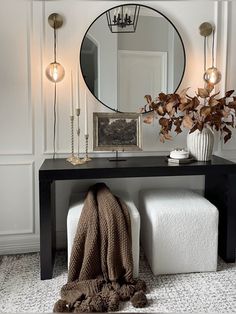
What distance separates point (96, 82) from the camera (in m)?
2.56

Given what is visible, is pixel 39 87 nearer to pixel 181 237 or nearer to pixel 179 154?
pixel 179 154

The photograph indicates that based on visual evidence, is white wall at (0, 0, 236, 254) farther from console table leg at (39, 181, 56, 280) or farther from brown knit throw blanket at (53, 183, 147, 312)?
brown knit throw blanket at (53, 183, 147, 312)

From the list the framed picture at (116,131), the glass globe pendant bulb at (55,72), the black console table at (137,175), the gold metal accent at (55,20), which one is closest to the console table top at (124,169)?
the black console table at (137,175)

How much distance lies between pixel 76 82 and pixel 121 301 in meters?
1.60

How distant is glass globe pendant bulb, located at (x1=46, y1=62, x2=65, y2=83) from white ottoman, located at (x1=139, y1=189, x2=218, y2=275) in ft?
3.84

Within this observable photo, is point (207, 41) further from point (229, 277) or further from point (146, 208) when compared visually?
point (229, 277)

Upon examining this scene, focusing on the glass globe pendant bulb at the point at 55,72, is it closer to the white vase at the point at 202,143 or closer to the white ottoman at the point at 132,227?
the white ottoman at the point at 132,227

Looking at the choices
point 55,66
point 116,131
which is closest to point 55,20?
point 55,66

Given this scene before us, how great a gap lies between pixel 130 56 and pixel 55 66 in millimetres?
596

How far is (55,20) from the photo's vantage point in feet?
8.05

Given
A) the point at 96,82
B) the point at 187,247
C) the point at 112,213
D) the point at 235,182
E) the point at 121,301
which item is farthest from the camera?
the point at 96,82

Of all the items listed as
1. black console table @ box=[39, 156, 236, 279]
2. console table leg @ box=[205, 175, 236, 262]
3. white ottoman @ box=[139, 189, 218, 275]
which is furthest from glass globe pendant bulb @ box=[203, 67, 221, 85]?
white ottoman @ box=[139, 189, 218, 275]

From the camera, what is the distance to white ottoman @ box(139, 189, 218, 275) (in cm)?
221

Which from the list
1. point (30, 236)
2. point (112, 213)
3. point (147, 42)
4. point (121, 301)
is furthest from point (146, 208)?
point (147, 42)
